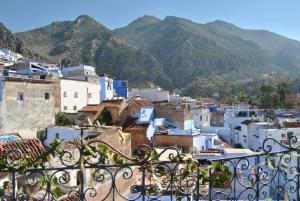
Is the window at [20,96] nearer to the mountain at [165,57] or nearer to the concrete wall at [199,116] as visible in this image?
the concrete wall at [199,116]

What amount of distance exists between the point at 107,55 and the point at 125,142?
263 ft

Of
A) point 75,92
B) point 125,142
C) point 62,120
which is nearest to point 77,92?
point 75,92

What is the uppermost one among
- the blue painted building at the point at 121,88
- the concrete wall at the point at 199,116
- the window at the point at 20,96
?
the blue painted building at the point at 121,88

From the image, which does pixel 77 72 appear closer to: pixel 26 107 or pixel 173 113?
pixel 173 113

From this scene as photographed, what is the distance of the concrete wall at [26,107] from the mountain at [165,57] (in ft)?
190

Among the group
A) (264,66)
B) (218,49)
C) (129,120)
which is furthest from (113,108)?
(264,66)

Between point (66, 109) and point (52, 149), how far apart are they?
2992 cm

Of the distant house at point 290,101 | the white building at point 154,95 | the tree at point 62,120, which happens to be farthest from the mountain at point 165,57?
the tree at point 62,120

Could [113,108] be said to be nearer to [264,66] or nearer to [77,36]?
[77,36]

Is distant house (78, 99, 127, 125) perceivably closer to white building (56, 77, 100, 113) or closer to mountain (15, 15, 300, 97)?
white building (56, 77, 100, 113)

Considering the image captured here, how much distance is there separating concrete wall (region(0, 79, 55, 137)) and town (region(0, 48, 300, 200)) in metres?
0.06

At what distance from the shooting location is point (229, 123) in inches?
1588

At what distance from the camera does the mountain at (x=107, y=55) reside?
91.2 m

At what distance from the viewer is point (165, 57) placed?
13100 cm
